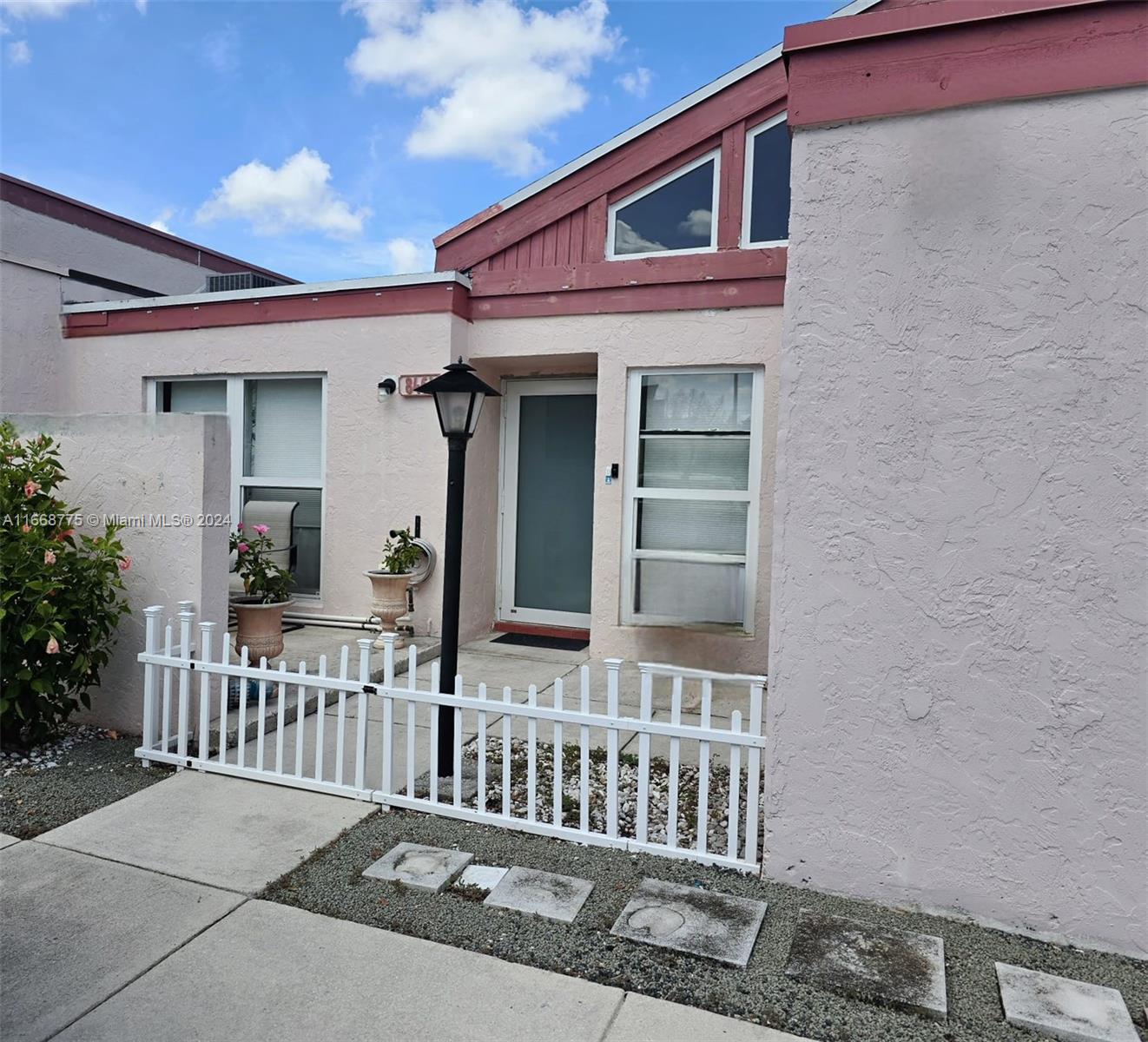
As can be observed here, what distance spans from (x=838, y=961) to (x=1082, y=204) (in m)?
2.54

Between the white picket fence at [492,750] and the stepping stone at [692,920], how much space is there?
0.27 meters

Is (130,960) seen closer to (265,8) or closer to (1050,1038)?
(1050,1038)

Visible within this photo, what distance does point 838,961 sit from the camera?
2387mm

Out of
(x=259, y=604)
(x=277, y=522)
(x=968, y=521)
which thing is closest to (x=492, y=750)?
(x=259, y=604)

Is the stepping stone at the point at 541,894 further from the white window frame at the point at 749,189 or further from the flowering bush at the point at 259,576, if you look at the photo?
the white window frame at the point at 749,189

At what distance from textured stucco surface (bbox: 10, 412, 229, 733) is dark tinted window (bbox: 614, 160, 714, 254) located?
3522mm

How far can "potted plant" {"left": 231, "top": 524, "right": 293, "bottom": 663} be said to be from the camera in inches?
199

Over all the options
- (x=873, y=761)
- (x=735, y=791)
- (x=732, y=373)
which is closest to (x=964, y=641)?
(x=873, y=761)

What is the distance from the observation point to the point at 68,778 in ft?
12.5

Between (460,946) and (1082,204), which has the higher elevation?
(1082,204)

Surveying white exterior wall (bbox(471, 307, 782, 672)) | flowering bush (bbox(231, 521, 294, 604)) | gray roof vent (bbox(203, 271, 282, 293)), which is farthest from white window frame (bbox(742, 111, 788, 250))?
gray roof vent (bbox(203, 271, 282, 293))

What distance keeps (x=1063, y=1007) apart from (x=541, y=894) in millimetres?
1612

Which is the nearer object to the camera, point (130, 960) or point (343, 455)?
point (130, 960)

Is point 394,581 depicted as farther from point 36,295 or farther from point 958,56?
point 958,56
